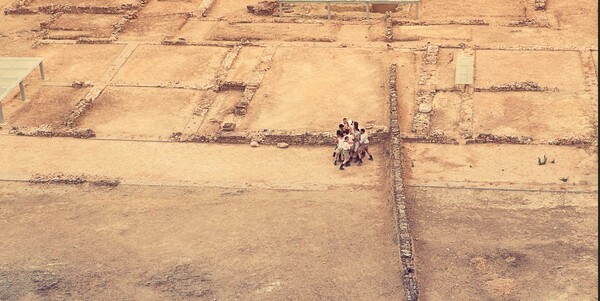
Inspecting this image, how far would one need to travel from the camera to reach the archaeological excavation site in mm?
20359

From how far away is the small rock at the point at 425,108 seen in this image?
1049 inches

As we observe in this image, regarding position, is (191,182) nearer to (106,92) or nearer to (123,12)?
(106,92)

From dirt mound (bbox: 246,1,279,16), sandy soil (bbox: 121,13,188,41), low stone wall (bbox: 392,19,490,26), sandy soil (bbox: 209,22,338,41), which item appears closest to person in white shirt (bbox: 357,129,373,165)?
sandy soil (bbox: 209,22,338,41)

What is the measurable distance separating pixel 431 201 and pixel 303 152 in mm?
3860

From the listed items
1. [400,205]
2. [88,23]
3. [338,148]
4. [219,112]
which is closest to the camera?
[400,205]

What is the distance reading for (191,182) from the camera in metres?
24.1

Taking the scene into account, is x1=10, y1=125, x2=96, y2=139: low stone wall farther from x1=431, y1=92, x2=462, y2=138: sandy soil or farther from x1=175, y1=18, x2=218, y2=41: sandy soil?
x1=431, y1=92, x2=462, y2=138: sandy soil

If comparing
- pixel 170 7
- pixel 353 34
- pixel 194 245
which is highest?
pixel 170 7

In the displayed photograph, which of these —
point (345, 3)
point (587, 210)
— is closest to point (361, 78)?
point (345, 3)

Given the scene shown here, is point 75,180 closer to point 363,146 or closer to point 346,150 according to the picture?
point 346,150

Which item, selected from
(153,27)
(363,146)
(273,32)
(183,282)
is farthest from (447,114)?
(153,27)

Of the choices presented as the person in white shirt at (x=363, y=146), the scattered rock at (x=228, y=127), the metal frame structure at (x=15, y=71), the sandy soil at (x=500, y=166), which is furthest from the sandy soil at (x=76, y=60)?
the sandy soil at (x=500, y=166)

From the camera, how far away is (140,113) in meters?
27.7

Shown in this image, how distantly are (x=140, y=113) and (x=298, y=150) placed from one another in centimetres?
465
